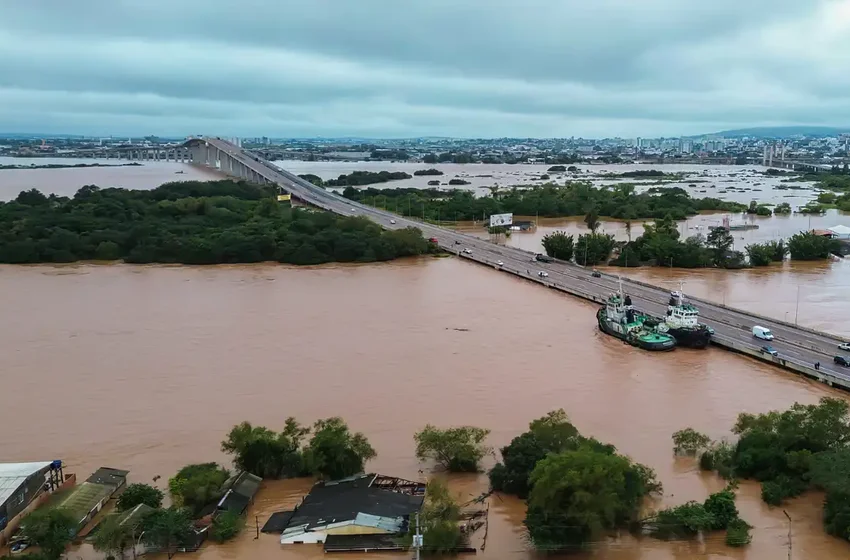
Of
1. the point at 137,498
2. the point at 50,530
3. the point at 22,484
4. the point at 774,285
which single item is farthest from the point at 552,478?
the point at 774,285

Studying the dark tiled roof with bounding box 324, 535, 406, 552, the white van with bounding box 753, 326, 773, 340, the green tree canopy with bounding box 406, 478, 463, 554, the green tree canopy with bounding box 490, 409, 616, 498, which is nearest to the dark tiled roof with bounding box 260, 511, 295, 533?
the dark tiled roof with bounding box 324, 535, 406, 552

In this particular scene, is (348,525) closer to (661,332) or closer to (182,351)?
(182,351)

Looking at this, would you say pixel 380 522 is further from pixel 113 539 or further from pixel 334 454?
pixel 113 539

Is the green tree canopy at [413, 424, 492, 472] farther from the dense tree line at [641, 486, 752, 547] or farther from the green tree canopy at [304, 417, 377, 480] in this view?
the dense tree line at [641, 486, 752, 547]

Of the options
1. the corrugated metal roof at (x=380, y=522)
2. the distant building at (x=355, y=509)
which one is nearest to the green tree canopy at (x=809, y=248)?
the distant building at (x=355, y=509)

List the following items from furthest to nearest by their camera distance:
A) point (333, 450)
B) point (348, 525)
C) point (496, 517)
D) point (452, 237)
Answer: point (452, 237)
point (333, 450)
point (496, 517)
point (348, 525)

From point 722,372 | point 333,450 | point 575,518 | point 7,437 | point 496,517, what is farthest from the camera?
point 722,372

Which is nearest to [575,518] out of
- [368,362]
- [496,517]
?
[496,517]
